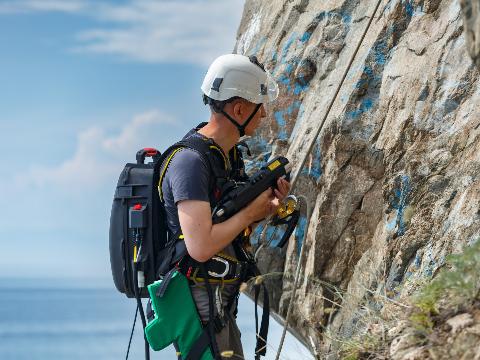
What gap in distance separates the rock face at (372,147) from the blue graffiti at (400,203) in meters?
0.01

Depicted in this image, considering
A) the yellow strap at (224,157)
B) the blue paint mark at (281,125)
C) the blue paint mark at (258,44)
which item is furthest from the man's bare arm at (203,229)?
the blue paint mark at (258,44)

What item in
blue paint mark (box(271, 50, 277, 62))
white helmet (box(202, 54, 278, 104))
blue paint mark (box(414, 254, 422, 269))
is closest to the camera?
white helmet (box(202, 54, 278, 104))

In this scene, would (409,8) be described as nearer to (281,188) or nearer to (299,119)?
(299,119)

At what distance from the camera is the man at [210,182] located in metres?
4.75

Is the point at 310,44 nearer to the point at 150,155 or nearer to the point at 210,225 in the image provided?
the point at 150,155

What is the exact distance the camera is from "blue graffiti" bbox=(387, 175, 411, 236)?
23.9ft

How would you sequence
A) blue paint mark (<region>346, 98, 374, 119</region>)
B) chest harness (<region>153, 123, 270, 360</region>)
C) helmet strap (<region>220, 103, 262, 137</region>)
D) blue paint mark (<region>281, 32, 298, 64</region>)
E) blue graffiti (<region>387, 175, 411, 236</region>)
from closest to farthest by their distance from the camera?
chest harness (<region>153, 123, 270, 360</region>) → helmet strap (<region>220, 103, 262, 137</region>) → blue graffiti (<region>387, 175, 411, 236</region>) → blue paint mark (<region>346, 98, 374, 119</region>) → blue paint mark (<region>281, 32, 298, 64</region>)

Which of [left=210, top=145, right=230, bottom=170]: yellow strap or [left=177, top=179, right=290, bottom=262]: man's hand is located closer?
[left=177, top=179, right=290, bottom=262]: man's hand

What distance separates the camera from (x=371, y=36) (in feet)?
27.2

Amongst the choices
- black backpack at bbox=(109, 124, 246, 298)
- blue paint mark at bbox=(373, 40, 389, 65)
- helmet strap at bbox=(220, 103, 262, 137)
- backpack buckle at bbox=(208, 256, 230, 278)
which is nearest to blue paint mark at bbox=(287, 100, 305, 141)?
blue paint mark at bbox=(373, 40, 389, 65)

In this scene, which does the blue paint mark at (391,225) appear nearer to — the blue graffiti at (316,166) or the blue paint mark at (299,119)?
the blue graffiti at (316,166)

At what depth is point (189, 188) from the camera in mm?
4742

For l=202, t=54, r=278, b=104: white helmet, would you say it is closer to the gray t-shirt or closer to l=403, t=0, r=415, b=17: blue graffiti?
the gray t-shirt

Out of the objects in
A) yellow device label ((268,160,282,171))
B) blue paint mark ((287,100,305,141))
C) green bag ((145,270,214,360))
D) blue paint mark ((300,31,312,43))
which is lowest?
green bag ((145,270,214,360))
